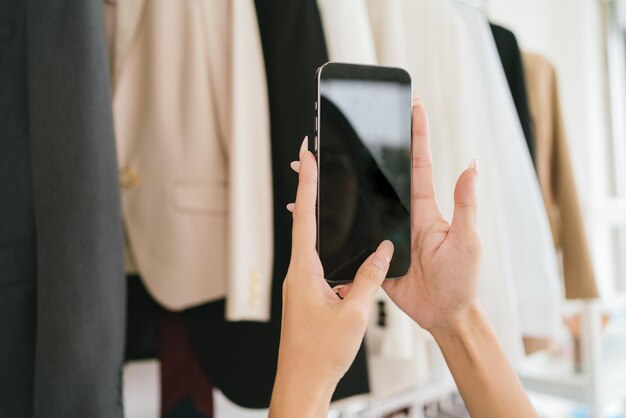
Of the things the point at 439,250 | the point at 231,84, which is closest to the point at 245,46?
the point at 231,84

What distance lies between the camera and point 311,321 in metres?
0.18

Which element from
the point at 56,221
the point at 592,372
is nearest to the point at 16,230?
the point at 56,221

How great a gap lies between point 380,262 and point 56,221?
26 centimetres

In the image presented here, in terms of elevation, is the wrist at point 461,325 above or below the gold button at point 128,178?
below

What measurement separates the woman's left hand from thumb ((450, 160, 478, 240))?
0.05 metres

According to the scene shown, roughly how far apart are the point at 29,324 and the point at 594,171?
4.54 feet

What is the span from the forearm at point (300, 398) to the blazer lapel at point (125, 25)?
1.29 feet

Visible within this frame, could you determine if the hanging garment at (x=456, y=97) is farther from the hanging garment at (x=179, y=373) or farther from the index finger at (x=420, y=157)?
the hanging garment at (x=179, y=373)

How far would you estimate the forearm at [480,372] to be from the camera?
0.68ft

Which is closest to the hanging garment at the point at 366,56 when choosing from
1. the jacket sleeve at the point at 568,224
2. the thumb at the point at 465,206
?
the thumb at the point at 465,206

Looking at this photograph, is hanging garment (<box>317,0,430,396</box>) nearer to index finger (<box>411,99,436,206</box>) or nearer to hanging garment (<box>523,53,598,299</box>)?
index finger (<box>411,99,436,206</box>)

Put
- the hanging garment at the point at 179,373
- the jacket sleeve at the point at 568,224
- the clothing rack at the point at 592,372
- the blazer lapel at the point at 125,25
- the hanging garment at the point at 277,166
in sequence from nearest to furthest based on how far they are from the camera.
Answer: the hanging garment at the point at 277,166 < the blazer lapel at the point at 125,25 < the hanging garment at the point at 179,373 < the jacket sleeve at the point at 568,224 < the clothing rack at the point at 592,372

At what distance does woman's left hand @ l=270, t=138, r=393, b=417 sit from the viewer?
17cm

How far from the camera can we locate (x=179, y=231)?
0.46m
